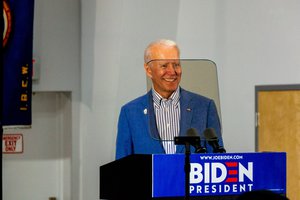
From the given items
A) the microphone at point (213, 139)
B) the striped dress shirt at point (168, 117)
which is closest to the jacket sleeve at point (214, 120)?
the striped dress shirt at point (168, 117)

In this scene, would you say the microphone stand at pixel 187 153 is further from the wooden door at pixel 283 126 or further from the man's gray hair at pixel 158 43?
the wooden door at pixel 283 126

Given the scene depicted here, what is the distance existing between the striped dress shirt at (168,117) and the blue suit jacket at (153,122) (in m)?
0.02

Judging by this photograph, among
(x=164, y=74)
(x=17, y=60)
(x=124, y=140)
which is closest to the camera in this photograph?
(x=164, y=74)

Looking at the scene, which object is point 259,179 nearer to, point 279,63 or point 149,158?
point 149,158

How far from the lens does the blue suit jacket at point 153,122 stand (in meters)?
2.99

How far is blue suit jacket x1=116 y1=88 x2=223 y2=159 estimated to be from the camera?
2.99 meters

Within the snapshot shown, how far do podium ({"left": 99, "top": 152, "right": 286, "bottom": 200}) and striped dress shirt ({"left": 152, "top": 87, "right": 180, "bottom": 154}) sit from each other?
1.12 ft

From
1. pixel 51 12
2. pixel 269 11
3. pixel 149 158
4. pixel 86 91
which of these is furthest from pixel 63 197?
pixel 149 158

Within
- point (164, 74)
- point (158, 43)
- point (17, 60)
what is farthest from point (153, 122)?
point (17, 60)

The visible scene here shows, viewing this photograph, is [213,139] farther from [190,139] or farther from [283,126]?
[283,126]

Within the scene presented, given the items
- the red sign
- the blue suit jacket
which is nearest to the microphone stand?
the blue suit jacket

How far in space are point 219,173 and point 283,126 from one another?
9.75 feet

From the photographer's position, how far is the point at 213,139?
104 inches

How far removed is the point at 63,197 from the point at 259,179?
4.51m
